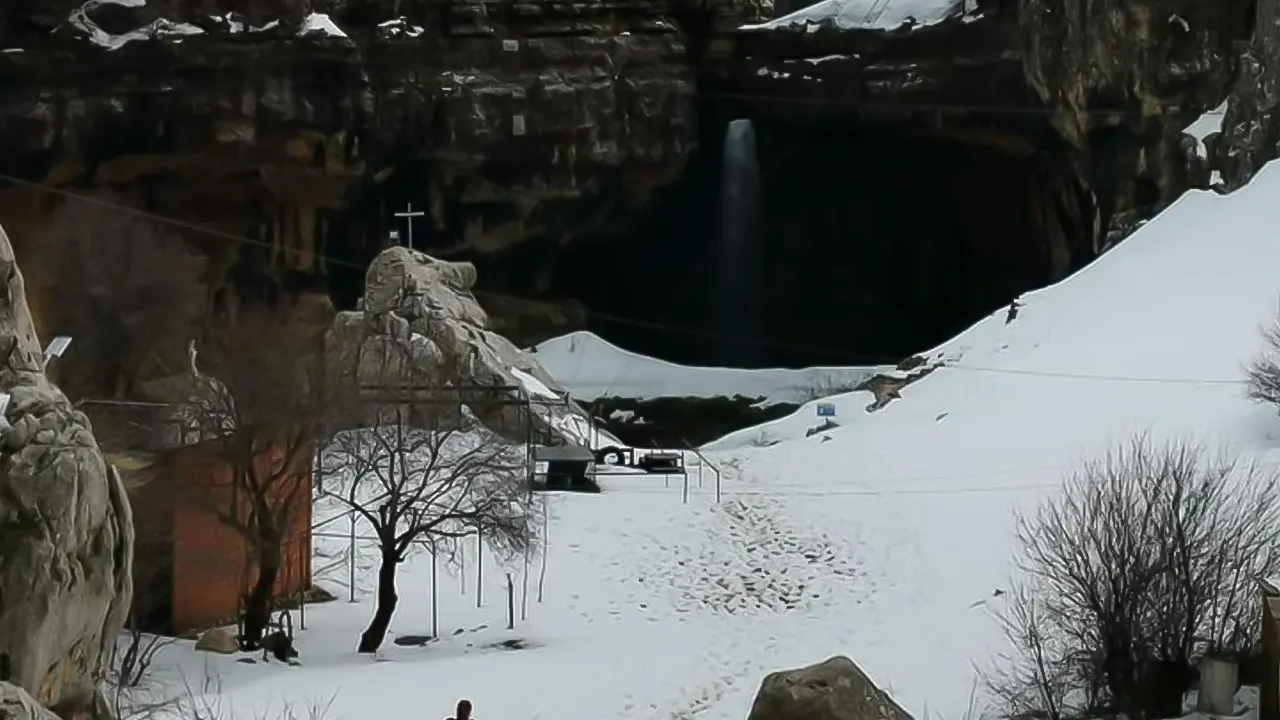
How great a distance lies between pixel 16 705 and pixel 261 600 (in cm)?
1158

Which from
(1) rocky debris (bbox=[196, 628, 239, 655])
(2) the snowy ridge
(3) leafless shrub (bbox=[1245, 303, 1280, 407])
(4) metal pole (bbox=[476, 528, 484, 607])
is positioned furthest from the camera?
(2) the snowy ridge

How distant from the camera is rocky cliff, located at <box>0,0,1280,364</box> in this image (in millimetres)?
34531

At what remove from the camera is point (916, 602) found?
19922mm

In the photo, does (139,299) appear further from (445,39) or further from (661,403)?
(661,403)

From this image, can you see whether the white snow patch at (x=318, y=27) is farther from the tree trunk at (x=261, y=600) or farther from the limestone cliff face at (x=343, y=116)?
the tree trunk at (x=261, y=600)

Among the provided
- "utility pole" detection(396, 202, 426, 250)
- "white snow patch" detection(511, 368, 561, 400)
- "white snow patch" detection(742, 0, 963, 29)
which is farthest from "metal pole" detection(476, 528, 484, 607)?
"white snow patch" detection(742, 0, 963, 29)

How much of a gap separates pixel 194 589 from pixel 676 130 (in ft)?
69.2

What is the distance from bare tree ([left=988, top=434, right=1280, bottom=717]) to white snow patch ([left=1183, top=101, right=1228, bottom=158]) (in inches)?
780

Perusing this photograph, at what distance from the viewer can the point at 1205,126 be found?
34719 millimetres

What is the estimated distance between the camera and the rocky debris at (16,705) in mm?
6730

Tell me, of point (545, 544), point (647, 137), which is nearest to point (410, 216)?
point (647, 137)

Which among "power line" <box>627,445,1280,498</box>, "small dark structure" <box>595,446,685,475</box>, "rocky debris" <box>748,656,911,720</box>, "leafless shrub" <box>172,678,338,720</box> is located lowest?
"leafless shrub" <box>172,678,338,720</box>

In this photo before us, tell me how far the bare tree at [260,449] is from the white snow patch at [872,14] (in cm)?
1964

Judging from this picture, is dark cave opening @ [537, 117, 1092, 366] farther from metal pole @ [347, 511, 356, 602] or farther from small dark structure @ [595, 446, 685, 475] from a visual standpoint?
metal pole @ [347, 511, 356, 602]
